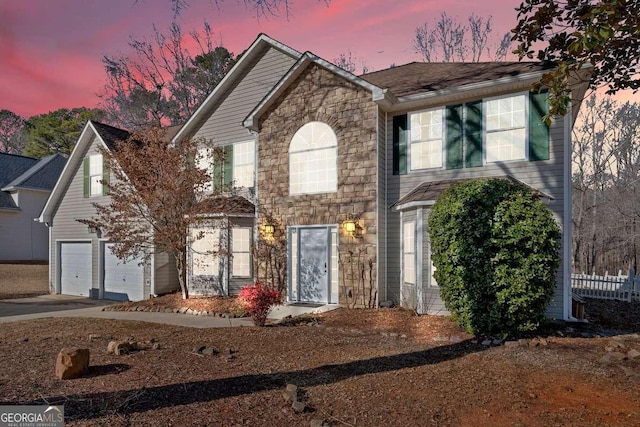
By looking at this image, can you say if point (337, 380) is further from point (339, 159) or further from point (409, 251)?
point (339, 159)

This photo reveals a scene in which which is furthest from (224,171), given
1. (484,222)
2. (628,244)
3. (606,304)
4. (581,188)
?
(628,244)

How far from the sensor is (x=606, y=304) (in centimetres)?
1205

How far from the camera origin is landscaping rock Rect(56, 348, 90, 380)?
476 cm

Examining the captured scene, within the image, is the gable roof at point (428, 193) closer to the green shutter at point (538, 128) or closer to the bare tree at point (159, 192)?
the green shutter at point (538, 128)

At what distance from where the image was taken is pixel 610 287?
1342cm

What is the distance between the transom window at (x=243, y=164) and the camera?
12.8 meters

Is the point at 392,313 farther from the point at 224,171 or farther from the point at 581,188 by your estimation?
the point at 581,188

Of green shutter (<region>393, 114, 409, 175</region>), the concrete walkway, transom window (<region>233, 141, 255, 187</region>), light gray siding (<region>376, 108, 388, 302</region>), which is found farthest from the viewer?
transom window (<region>233, 141, 255, 187</region>)

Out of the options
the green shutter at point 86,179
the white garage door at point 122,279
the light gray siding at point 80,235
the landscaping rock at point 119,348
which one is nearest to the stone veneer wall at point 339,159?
the light gray siding at point 80,235

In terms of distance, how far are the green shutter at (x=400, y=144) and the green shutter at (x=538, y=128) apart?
2.91 meters

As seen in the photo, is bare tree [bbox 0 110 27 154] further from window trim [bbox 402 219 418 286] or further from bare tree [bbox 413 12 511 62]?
window trim [bbox 402 219 418 286]

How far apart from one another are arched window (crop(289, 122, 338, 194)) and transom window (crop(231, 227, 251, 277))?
2.27 m

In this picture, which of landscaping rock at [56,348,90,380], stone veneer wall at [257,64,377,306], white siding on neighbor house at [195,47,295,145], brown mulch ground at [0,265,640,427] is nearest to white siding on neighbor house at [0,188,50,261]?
white siding on neighbor house at [195,47,295,145]

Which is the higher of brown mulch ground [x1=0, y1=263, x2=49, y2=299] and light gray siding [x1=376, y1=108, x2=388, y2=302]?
light gray siding [x1=376, y1=108, x2=388, y2=302]
